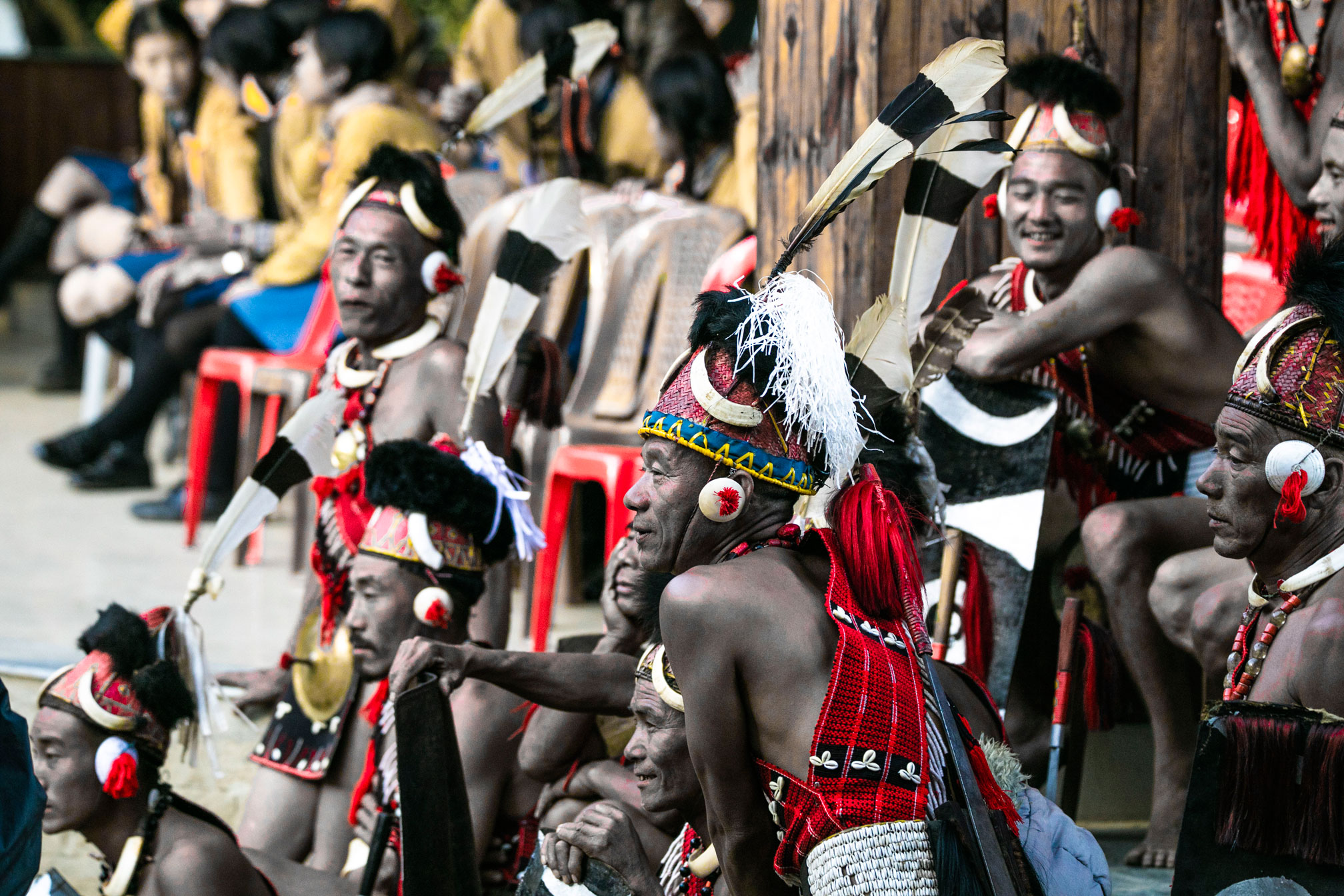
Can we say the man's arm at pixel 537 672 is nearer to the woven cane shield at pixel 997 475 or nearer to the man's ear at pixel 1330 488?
the woven cane shield at pixel 997 475

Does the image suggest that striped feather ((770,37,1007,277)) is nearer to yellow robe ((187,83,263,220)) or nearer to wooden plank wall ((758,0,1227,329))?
wooden plank wall ((758,0,1227,329))

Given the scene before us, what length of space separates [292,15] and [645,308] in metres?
3.15

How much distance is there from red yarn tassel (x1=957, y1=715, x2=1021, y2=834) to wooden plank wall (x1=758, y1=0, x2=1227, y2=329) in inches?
64.9

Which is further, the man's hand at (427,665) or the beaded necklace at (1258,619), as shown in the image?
the man's hand at (427,665)

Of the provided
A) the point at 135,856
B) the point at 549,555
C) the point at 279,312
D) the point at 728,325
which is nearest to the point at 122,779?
the point at 135,856

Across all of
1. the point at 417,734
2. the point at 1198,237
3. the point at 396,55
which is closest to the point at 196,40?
the point at 396,55

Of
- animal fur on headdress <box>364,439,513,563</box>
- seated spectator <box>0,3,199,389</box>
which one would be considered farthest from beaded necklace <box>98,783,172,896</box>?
seated spectator <box>0,3,199,389</box>

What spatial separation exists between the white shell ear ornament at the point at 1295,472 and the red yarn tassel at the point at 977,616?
123 centimetres

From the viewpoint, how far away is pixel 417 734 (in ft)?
8.68

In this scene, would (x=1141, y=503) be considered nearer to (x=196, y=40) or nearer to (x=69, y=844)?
(x=69, y=844)

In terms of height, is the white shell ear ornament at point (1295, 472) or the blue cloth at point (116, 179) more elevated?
the blue cloth at point (116, 179)

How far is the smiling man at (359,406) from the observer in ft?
12.0

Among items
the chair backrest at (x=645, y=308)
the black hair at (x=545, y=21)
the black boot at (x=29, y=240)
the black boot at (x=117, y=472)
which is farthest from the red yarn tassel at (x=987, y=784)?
the black boot at (x=29, y=240)

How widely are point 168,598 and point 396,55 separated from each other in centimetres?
269
